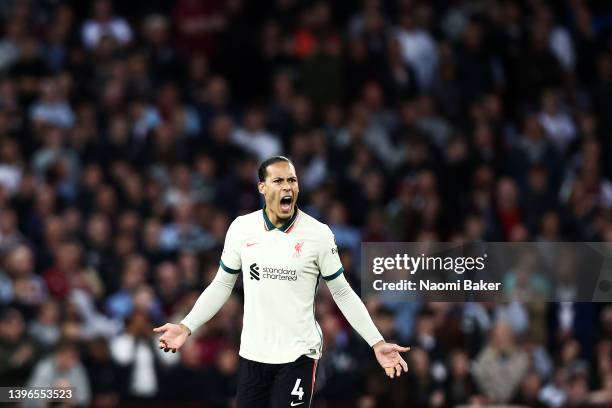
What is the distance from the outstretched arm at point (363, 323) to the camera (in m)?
8.70

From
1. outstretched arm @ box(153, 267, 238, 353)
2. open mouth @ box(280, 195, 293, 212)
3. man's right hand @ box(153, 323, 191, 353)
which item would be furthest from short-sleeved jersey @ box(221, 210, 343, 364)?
man's right hand @ box(153, 323, 191, 353)

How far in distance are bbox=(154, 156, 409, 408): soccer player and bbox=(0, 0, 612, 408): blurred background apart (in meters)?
4.30

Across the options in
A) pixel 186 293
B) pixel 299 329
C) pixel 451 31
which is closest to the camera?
pixel 299 329

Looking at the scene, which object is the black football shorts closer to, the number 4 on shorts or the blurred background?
the number 4 on shorts

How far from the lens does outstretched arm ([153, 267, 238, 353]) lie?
8898mm

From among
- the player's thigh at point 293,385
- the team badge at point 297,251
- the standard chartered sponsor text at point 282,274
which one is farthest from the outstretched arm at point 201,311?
the player's thigh at point 293,385

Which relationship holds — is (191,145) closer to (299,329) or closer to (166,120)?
(166,120)

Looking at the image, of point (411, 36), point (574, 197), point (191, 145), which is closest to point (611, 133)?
point (574, 197)

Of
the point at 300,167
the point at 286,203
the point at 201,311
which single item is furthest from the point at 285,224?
the point at 300,167

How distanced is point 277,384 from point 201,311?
0.73 m

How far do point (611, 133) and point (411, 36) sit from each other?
288 cm

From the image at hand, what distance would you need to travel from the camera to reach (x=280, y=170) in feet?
28.7

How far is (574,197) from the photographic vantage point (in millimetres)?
16484

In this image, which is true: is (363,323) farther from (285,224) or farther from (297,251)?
(285,224)
